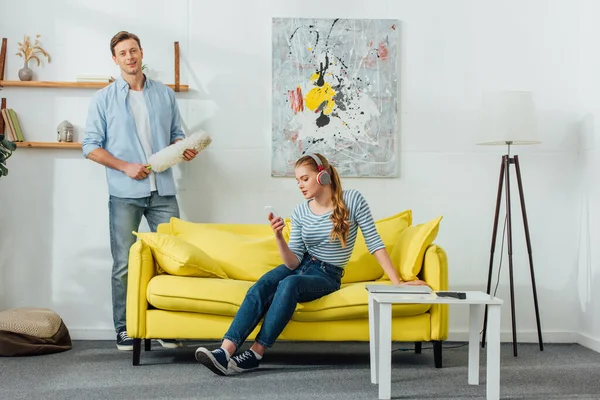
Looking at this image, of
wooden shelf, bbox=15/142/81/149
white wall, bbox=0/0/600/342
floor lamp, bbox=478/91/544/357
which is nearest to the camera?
floor lamp, bbox=478/91/544/357

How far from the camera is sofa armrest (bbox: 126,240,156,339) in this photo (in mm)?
3766

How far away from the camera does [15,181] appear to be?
4.83 m

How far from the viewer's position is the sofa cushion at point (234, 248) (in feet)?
13.7

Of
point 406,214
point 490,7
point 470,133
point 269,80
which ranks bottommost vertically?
point 406,214

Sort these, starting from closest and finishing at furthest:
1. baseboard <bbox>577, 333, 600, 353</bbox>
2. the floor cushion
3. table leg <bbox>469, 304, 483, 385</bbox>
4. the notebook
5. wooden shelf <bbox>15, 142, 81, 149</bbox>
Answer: the notebook → table leg <bbox>469, 304, 483, 385</bbox> → the floor cushion → baseboard <bbox>577, 333, 600, 353</bbox> → wooden shelf <bbox>15, 142, 81, 149</bbox>

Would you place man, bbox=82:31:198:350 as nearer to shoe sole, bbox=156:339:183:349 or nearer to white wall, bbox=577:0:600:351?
shoe sole, bbox=156:339:183:349

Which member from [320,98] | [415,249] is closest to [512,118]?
[415,249]

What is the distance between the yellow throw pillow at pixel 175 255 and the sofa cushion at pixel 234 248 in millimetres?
242

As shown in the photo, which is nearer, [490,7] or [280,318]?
[280,318]

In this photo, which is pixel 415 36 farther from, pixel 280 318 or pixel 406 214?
pixel 280 318

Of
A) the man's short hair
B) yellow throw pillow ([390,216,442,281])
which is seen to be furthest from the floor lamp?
the man's short hair

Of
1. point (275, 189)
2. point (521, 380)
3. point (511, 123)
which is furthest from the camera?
point (275, 189)

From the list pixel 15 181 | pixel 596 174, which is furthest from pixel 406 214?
pixel 15 181

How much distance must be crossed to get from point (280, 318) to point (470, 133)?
1.96 meters
